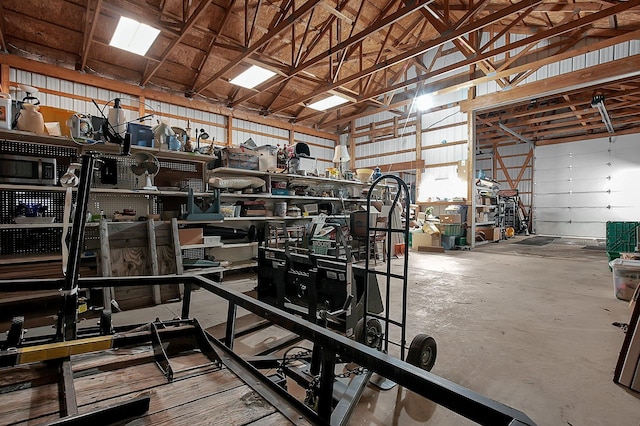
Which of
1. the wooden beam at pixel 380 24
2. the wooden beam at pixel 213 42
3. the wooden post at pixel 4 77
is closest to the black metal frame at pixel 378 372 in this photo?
the wooden beam at pixel 380 24

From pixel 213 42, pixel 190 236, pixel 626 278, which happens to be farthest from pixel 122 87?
pixel 626 278

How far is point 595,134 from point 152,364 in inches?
677

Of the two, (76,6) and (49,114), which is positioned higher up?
(76,6)

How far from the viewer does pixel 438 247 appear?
8711 mm

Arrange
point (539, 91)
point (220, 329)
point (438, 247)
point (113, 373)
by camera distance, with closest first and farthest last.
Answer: point (113, 373)
point (220, 329)
point (539, 91)
point (438, 247)

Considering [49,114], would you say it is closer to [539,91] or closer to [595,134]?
[539,91]

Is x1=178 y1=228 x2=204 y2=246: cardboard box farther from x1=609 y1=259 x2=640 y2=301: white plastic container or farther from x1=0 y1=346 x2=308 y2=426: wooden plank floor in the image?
x1=609 y1=259 x2=640 y2=301: white plastic container

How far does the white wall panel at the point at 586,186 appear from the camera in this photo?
11.7 m

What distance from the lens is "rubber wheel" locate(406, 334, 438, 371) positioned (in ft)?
6.73

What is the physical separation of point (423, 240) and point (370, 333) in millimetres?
7217

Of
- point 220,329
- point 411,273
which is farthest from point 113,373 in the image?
point 411,273

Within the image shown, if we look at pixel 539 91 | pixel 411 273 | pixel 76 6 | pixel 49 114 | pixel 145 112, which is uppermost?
pixel 76 6

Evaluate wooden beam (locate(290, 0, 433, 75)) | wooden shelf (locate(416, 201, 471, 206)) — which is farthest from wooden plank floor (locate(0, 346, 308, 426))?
wooden shelf (locate(416, 201, 471, 206))

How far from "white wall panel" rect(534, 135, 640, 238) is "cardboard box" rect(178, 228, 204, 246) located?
15105 mm
